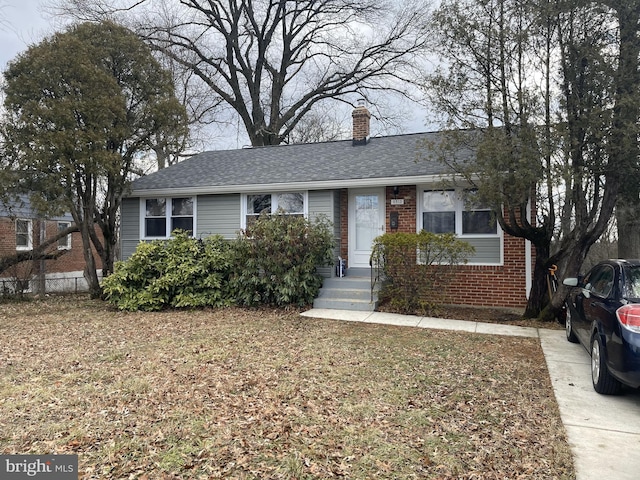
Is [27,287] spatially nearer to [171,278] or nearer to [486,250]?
[171,278]

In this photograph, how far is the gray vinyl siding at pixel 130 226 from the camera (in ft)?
41.4

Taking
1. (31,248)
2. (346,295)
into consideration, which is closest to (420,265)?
(346,295)

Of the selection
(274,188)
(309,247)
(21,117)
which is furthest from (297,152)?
(21,117)

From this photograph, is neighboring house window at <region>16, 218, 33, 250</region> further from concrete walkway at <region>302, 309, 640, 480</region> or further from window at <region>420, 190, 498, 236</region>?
concrete walkway at <region>302, 309, 640, 480</region>

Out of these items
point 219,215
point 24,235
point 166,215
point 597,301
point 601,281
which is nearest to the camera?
point 597,301

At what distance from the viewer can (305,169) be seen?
37.8 ft

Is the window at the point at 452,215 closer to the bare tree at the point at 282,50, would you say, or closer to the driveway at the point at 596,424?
the driveway at the point at 596,424

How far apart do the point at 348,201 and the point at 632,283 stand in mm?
7104

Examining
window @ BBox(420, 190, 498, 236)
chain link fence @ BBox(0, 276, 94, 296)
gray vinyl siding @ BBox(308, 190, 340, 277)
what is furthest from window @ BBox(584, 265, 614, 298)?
chain link fence @ BBox(0, 276, 94, 296)

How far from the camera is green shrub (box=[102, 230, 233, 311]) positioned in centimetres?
941

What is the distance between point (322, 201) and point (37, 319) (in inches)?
266

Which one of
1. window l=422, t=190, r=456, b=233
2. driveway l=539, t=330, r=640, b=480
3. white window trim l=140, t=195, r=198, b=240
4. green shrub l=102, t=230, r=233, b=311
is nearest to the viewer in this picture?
Answer: driveway l=539, t=330, r=640, b=480

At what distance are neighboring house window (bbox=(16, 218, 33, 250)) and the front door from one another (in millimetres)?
14947

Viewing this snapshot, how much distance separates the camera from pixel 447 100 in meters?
8.18
